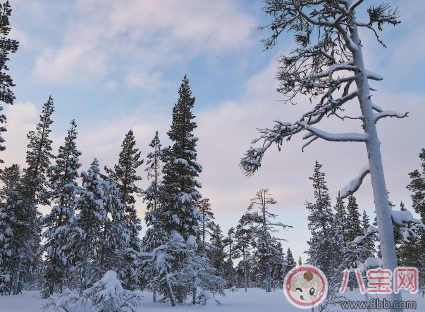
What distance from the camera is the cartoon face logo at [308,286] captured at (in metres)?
15.6

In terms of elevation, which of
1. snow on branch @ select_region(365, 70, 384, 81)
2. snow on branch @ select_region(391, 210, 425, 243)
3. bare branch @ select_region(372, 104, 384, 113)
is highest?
snow on branch @ select_region(365, 70, 384, 81)

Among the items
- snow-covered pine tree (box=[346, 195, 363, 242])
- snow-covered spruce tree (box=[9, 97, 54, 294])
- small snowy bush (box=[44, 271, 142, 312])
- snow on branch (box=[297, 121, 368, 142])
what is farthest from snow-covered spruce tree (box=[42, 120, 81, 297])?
snow-covered pine tree (box=[346, 195, 363, 242])

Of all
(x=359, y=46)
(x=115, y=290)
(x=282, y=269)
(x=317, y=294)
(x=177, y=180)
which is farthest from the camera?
(x=282, y=269)

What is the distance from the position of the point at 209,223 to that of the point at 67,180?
23.7m

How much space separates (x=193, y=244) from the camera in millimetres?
22203

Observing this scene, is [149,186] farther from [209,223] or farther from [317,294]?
[209,223]

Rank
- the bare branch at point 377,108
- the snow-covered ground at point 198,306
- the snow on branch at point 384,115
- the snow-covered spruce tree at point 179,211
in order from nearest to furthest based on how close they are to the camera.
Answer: the snow on branch at point 384,115
the bare branch at point 377,108
the snow-covered ground at point 198,306
the snow-covered spruce tree at point 179,211

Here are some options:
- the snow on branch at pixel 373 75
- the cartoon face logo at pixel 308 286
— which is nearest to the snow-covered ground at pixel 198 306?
the cartoon face logo at pixel 308 286

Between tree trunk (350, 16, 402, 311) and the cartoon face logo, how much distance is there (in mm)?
7577

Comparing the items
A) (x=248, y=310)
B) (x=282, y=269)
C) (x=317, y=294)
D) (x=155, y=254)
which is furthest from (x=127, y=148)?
(x=282, y=269)

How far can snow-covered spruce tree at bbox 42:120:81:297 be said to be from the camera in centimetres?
2638

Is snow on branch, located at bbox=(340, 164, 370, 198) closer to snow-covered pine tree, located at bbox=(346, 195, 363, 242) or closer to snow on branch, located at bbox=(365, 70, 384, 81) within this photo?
snow on branch, located at bbox=(365, 70, 384, 81)

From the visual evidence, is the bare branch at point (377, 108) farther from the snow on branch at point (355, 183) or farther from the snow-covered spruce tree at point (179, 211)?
the snow-covered spruce tree at point (179, 211)

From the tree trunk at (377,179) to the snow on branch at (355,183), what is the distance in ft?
0.48
